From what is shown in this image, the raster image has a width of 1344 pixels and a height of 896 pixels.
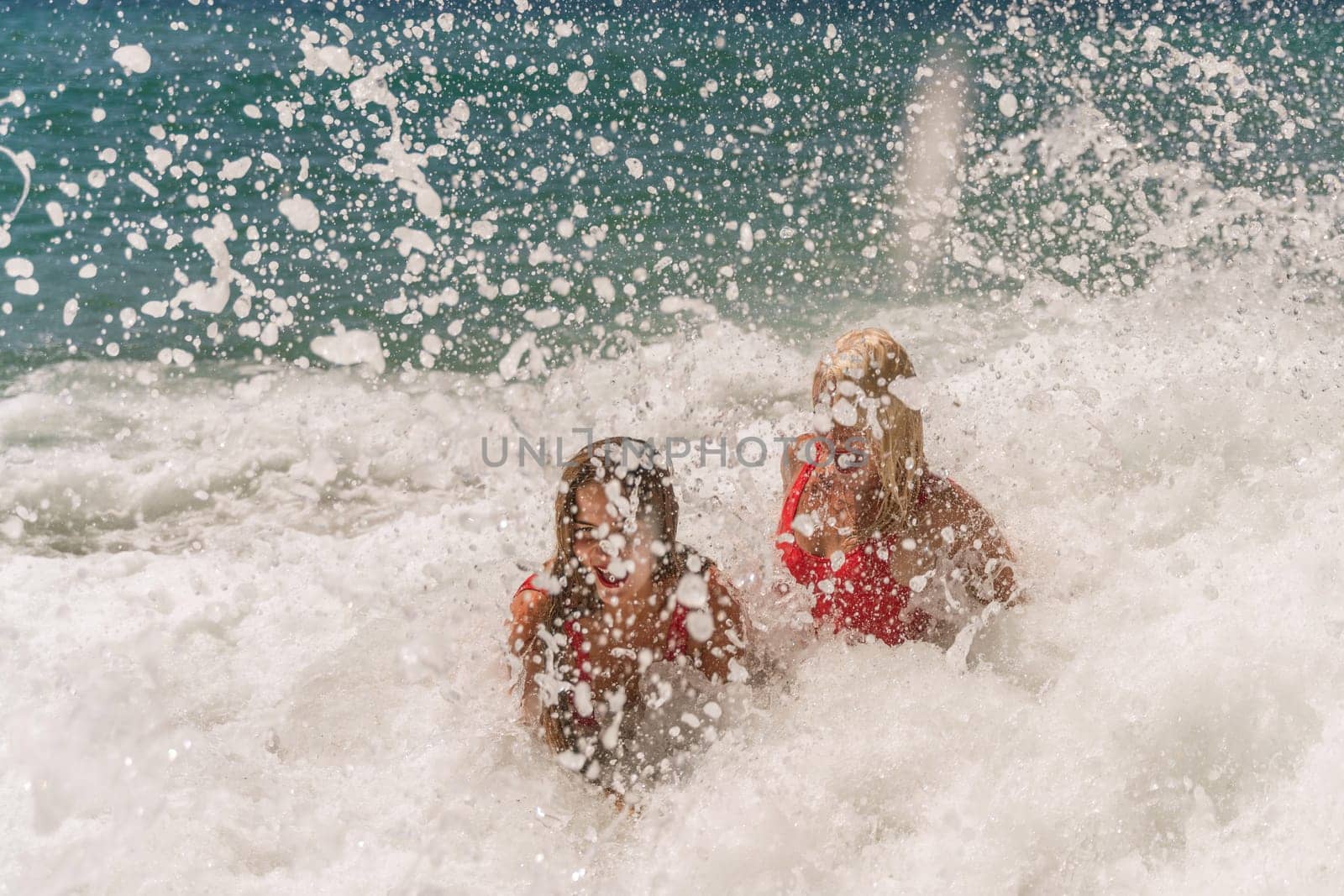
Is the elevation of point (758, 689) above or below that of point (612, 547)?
below

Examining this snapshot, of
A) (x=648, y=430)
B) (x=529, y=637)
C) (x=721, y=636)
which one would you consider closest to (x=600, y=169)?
(x=648, y=430)


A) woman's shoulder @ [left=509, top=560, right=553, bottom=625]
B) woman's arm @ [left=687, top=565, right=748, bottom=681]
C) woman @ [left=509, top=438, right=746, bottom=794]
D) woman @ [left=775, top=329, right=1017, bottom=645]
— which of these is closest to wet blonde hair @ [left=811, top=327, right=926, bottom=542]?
woman @ [left=775, top=329, right=1017, bottom=645]

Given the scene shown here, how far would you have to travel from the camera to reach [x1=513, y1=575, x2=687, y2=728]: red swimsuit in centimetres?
275

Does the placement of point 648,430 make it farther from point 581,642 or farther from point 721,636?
point 581,642

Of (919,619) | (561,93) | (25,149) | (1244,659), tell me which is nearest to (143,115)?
(25,149)

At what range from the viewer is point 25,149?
1061cm

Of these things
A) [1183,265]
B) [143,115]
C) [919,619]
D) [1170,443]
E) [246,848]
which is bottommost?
[246,848]

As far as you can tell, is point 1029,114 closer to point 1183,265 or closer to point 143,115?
point 1183,265

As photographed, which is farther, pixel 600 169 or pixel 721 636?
pixel 600 169

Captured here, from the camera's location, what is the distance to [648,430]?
5.39 m

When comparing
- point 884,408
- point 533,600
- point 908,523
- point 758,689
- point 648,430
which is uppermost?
point 884,408

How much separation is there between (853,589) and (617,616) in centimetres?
80

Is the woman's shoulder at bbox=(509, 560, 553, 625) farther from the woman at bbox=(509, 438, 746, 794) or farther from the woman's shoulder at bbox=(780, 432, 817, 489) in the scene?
the woman's shoulder at bbox=(780, 432, 817, 489)

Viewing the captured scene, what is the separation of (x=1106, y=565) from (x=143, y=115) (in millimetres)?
11815
